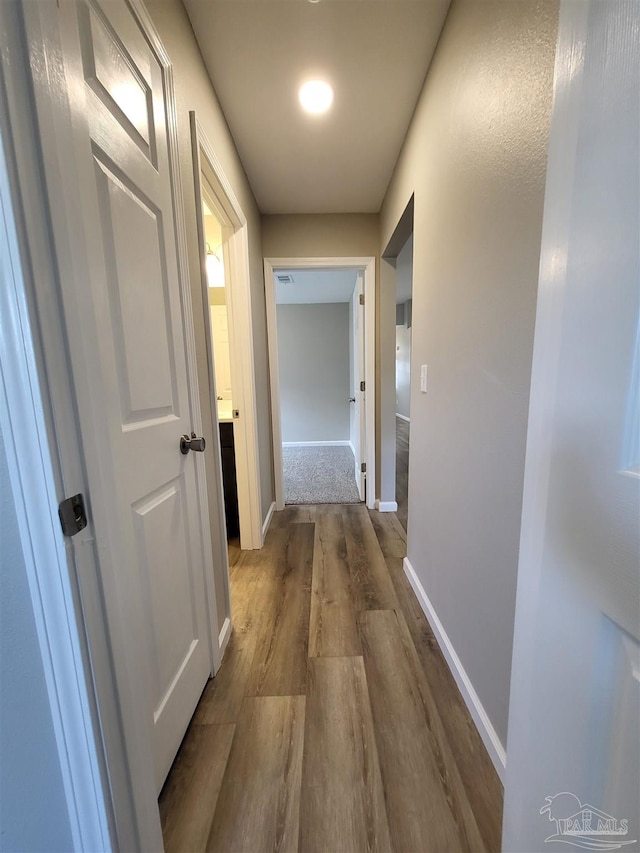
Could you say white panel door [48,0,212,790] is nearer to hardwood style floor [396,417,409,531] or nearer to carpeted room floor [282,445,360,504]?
hardwood style floor [396,417,409,531]

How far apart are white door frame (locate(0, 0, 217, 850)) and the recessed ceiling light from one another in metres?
1.36

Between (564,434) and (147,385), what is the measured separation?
0.91m

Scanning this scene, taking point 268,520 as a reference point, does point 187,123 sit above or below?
above

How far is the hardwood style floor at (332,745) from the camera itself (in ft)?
2.60

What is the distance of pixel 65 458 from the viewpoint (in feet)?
1.53

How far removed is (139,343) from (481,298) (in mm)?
996

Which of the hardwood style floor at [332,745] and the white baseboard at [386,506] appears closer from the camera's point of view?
the hardwood style floor at [332,745]

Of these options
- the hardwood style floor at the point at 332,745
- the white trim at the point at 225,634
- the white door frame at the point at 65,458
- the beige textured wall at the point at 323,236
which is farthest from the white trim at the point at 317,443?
the white door frame at the point at 65,458

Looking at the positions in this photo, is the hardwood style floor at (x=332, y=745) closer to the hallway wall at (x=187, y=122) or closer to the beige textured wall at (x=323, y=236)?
the hallway wall at (x=187, y=122)

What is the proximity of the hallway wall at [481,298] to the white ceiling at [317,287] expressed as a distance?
2.18m

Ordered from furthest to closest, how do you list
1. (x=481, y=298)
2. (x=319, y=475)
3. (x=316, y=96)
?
(x=319, y=475)
(x=316, y=96)
(x=481, y=298)

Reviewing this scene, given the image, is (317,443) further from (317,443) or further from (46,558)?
(46,558)

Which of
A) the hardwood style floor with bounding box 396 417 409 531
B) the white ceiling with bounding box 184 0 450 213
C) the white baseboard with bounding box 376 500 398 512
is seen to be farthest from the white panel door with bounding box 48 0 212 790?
the white baseboard with bounding box 376 500 398 512

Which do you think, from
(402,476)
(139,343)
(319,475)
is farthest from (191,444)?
(402,476)
